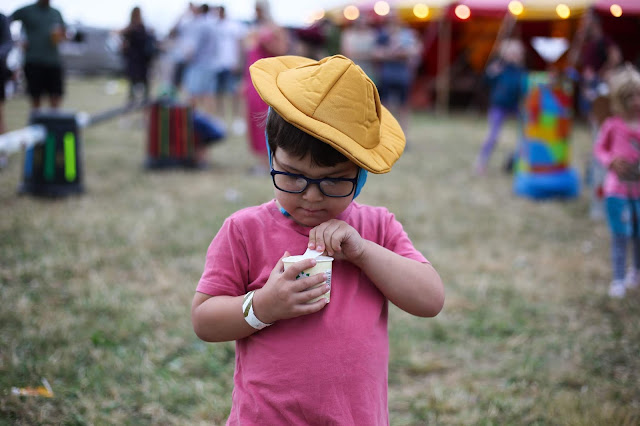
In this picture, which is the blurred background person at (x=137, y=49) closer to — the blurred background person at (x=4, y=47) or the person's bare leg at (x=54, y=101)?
the person's bare leg at (x=54, y=101)

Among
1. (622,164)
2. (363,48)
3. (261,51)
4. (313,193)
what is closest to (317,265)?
(313,193)

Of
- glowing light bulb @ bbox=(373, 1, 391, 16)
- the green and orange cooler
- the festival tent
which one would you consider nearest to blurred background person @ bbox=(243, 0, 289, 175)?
the green and orange cooler

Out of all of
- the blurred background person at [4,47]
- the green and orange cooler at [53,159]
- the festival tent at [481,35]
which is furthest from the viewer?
the festival tent at [481,35]

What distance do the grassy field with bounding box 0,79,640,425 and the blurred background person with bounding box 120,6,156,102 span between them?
414 cm

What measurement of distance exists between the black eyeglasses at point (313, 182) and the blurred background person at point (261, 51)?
4.49m

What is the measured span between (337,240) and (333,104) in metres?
0.32

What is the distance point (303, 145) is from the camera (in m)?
1.38

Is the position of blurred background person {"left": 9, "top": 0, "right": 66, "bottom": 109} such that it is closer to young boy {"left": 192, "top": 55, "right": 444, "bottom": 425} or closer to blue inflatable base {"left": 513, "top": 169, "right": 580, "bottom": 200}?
blue inflatable base {"left": 513, "top": 169, "right": 580, "bottom": 200}

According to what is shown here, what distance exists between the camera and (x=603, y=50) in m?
6.04

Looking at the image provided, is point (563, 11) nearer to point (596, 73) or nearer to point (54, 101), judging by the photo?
point (596, 73)

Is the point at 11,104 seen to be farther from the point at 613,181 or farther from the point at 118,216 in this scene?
the point at 613,181

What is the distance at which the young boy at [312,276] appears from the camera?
1.36 metres

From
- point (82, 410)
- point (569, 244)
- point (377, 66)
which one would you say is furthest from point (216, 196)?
point (377, 66)

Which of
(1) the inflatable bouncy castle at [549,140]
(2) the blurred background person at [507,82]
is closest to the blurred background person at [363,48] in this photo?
(2) the blurred background person at [507,82]
